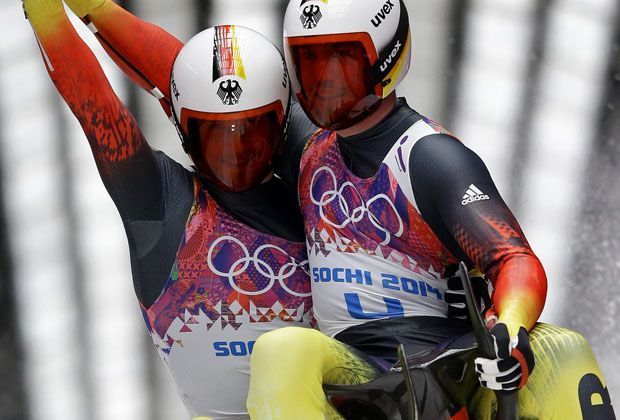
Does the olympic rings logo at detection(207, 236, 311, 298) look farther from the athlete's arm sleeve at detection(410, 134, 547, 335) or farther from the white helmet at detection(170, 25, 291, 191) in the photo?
the athlete's arm sleeve at detection(410, 134, 547, 335)

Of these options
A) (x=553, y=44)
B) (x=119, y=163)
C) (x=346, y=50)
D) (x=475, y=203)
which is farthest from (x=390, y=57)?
(x=553, y=44)

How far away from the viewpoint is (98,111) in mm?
4109

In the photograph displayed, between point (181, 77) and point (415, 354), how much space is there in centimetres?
95

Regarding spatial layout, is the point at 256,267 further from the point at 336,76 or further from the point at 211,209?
the point at 336,76

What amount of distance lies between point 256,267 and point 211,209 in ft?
0.65

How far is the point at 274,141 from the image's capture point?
4203 millimetres

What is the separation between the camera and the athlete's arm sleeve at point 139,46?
457 centimetres

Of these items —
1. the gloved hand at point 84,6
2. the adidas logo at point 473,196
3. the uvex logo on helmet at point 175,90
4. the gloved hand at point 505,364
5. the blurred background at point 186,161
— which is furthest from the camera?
the blurred background at point 186,161

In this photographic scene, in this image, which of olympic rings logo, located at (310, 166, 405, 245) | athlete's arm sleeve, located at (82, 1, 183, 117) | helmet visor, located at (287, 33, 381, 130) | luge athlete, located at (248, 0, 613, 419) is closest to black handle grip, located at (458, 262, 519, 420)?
luge athlete, located at (248, 0, 613, 419)

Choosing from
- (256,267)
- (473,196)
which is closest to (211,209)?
(256,267)

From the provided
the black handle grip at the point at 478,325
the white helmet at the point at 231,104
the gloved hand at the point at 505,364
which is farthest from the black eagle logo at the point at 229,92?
the gloved hand at the point at 505,364

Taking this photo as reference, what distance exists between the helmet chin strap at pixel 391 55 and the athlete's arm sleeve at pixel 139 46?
2.48 ft

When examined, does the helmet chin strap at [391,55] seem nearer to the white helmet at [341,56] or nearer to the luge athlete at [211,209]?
the white helmet at [341,56]

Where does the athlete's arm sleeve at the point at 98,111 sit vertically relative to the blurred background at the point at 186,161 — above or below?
above
